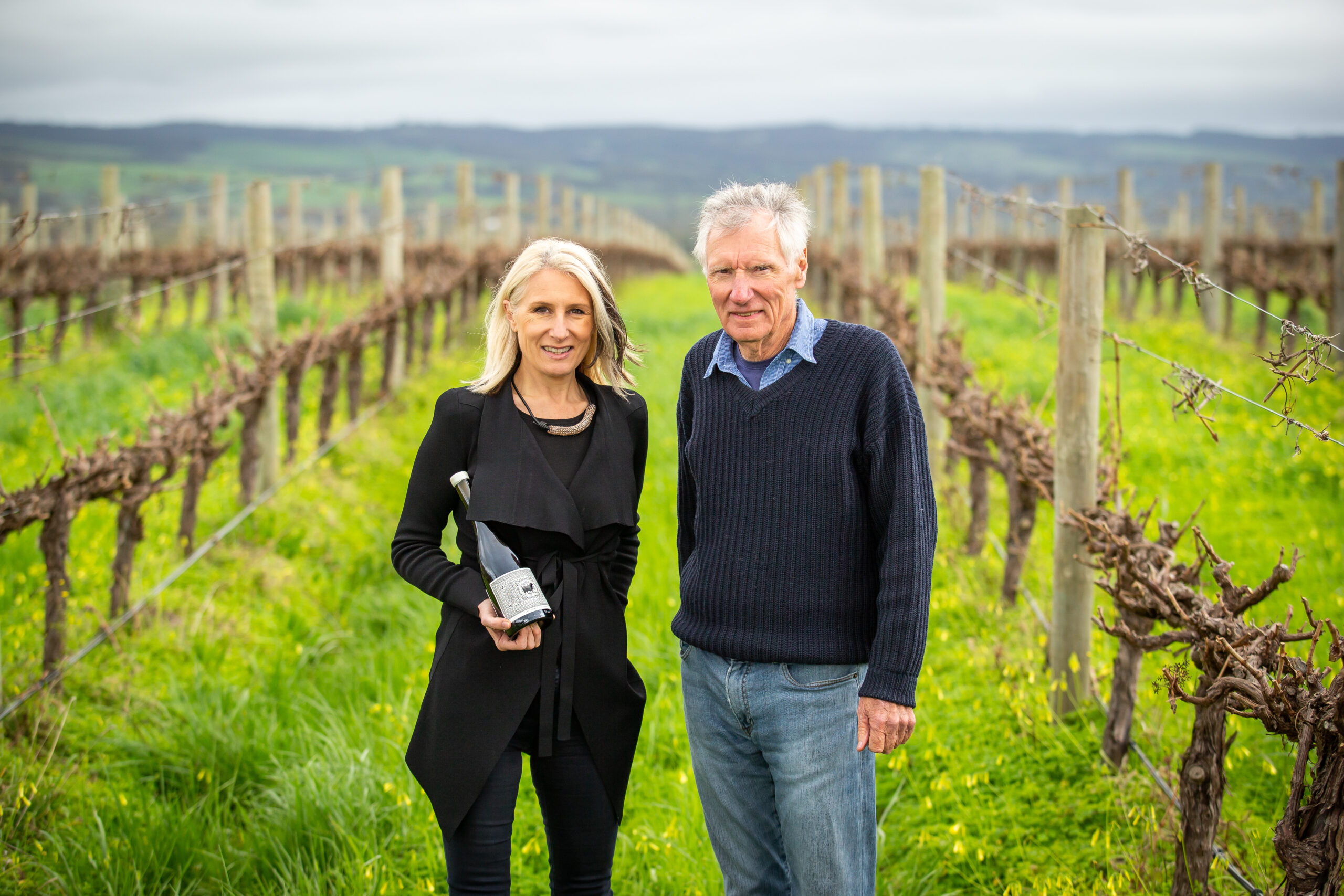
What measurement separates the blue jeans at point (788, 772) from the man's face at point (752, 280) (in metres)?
0.76

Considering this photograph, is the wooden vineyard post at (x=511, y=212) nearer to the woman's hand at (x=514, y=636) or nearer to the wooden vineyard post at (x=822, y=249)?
the wooden vineyard post at (x=822, y=249)

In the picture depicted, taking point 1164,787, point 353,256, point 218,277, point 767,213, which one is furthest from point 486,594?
point 353,256

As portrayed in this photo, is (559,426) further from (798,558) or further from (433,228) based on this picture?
(433,228)

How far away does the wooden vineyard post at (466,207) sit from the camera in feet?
46.2

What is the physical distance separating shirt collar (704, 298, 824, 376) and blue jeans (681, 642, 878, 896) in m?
0.67

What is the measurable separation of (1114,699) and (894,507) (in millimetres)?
1747

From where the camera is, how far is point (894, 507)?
2.08 metres

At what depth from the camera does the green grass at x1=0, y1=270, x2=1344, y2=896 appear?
123 inches

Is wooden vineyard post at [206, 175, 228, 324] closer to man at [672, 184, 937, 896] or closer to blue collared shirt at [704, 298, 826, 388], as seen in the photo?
blue collared shirt at [704, 298, 826, 388]

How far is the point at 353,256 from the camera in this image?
71.2 feet

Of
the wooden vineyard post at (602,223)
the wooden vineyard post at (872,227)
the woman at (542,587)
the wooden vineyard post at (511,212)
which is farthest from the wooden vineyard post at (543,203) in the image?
the woman at (542,587)

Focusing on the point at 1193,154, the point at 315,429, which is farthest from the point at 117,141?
the point at 1193,154

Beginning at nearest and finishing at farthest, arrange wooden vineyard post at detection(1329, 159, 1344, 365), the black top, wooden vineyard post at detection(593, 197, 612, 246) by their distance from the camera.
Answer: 1. the black top
2. wooden vineyard post at detection(1329, 159, 1344, 365)
3. wooden vineyard post at detection(593, 197, 612, 246)

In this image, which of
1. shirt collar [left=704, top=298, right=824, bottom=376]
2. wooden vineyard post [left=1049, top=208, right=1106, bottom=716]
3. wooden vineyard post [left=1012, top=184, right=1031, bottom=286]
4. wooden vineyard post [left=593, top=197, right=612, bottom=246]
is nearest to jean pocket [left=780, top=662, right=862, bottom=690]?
shirt collar [left=704, top=298, right=824, bottom=376]
